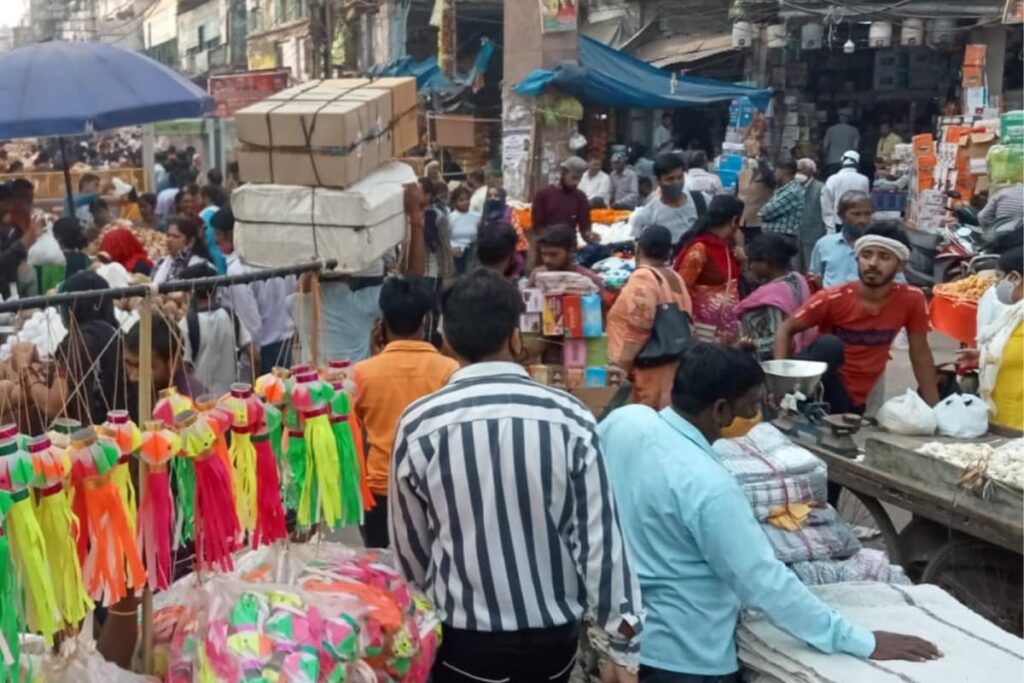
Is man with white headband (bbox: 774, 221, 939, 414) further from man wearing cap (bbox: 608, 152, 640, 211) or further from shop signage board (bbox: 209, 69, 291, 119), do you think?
shop signage board (bbox: 209, 69, 291, 119)

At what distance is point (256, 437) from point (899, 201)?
13.2m

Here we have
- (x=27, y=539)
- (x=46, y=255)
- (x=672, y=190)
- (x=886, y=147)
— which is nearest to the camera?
(x=27, y=539)

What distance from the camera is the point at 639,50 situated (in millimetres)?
20828

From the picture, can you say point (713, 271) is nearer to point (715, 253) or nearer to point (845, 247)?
point (715, 253)

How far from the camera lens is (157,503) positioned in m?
2.65

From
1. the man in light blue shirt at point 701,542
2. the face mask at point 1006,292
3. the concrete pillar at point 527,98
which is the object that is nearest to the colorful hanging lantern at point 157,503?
the man in light blue shirt at point 701,542

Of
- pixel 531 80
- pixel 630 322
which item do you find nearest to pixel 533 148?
pixel 531 80

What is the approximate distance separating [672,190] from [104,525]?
6.91m

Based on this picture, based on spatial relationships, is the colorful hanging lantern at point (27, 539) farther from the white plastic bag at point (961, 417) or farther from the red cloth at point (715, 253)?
the red cloth at point (715, 253)

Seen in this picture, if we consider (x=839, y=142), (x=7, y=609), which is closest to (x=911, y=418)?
(x=7, y=609)

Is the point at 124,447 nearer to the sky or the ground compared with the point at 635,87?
nearer to the ground

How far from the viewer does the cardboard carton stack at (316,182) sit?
15.9ft

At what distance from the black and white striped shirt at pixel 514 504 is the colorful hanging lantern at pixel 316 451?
0.28 m

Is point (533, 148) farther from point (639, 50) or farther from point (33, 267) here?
point (33, 267)
